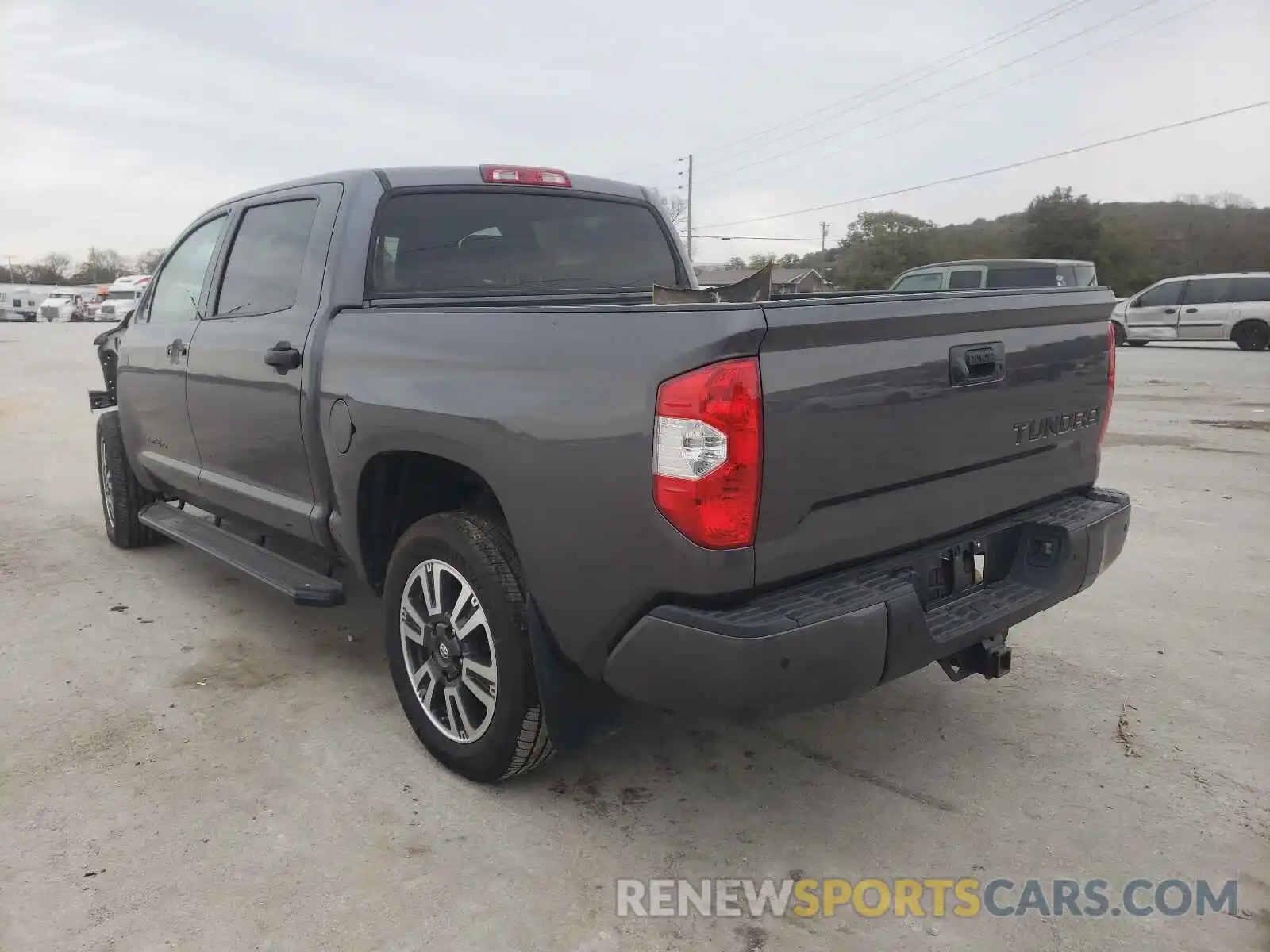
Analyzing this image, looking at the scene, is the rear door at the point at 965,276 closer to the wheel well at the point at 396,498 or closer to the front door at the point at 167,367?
the front door at the point at 167,367

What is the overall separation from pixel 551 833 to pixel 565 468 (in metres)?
1.10

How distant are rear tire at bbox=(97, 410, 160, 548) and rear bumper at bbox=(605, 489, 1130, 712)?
13.8 ft

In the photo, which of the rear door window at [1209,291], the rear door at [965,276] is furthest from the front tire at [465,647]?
the rear door window at [1209,291]

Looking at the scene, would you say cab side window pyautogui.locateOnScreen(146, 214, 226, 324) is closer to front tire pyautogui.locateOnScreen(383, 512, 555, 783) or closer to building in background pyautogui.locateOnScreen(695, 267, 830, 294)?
front tire pyautogui.locateOnScreen(383, 512, 555, 783)

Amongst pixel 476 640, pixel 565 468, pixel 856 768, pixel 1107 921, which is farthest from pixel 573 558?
pixel 1107 921

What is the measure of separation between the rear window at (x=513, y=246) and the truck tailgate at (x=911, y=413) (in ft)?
5.95

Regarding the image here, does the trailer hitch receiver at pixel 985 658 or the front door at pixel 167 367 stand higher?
the front door at pixel 167 367

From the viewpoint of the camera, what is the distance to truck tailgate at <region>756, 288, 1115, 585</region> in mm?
2223

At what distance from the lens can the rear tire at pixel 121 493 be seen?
5449 mm

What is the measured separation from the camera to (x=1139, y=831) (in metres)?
2.66

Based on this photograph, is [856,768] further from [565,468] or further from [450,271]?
[450,271]

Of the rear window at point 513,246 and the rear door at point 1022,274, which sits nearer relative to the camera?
the rear window at point 513,246

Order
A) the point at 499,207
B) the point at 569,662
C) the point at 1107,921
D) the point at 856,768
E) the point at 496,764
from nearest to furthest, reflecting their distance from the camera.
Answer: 1. the point at 1107,921
2. the point at 569,662
3. the point at 496,764
4. the point at 856,768
5. the point at 499,207

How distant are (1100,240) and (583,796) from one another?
58124 mm
